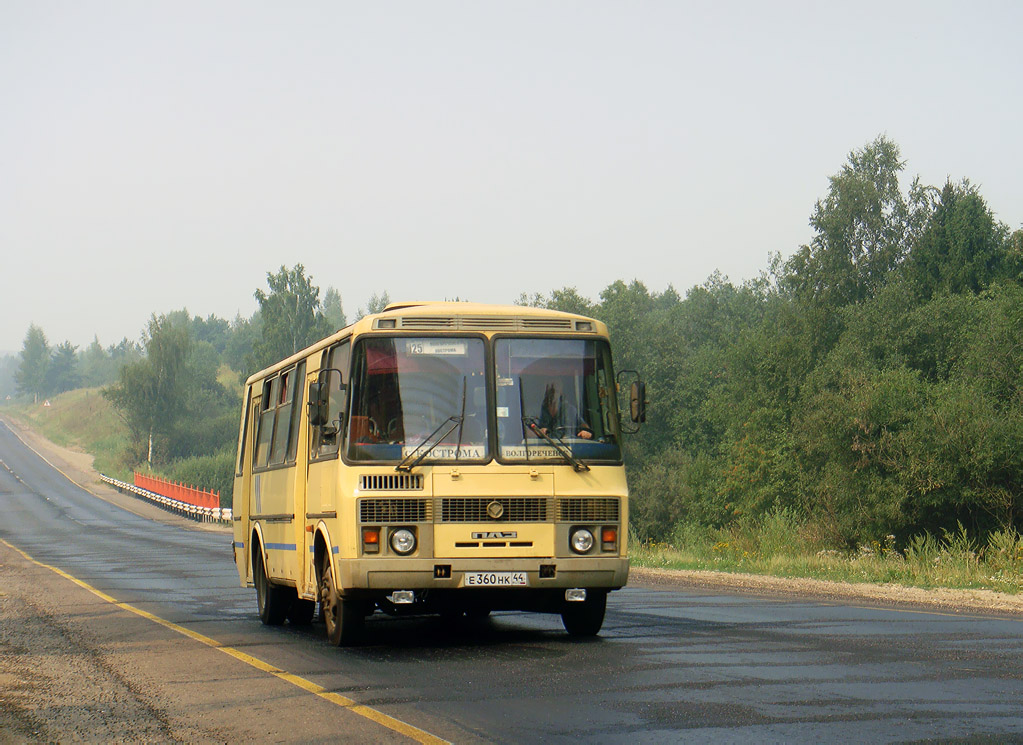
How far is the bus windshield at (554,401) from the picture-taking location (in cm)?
1115

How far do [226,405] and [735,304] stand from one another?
2574 inches

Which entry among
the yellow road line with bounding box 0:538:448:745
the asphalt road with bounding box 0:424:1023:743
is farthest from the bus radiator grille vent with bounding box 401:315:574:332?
the yellow road line with bounding box 0:538:448:745

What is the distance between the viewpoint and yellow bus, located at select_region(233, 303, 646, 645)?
35.4 feet

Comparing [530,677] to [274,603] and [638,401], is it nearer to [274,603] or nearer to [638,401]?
[638,401]

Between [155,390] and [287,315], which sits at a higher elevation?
[287,315]

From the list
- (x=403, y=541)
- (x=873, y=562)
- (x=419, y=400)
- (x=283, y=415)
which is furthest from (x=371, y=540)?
(x=873, y=562)

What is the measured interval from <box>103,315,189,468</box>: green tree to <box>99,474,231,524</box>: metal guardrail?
32.3 m

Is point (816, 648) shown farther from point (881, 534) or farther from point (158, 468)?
point (158, 468)

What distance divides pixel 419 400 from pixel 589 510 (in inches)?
71.1

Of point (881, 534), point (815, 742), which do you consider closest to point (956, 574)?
point (815, 742)

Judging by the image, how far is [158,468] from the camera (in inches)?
4555

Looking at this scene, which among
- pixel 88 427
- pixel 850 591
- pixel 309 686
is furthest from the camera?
pixel 88 427

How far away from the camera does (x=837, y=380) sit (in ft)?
173

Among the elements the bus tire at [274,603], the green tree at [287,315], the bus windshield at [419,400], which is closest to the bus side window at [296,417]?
the bus tire at [274,603]
